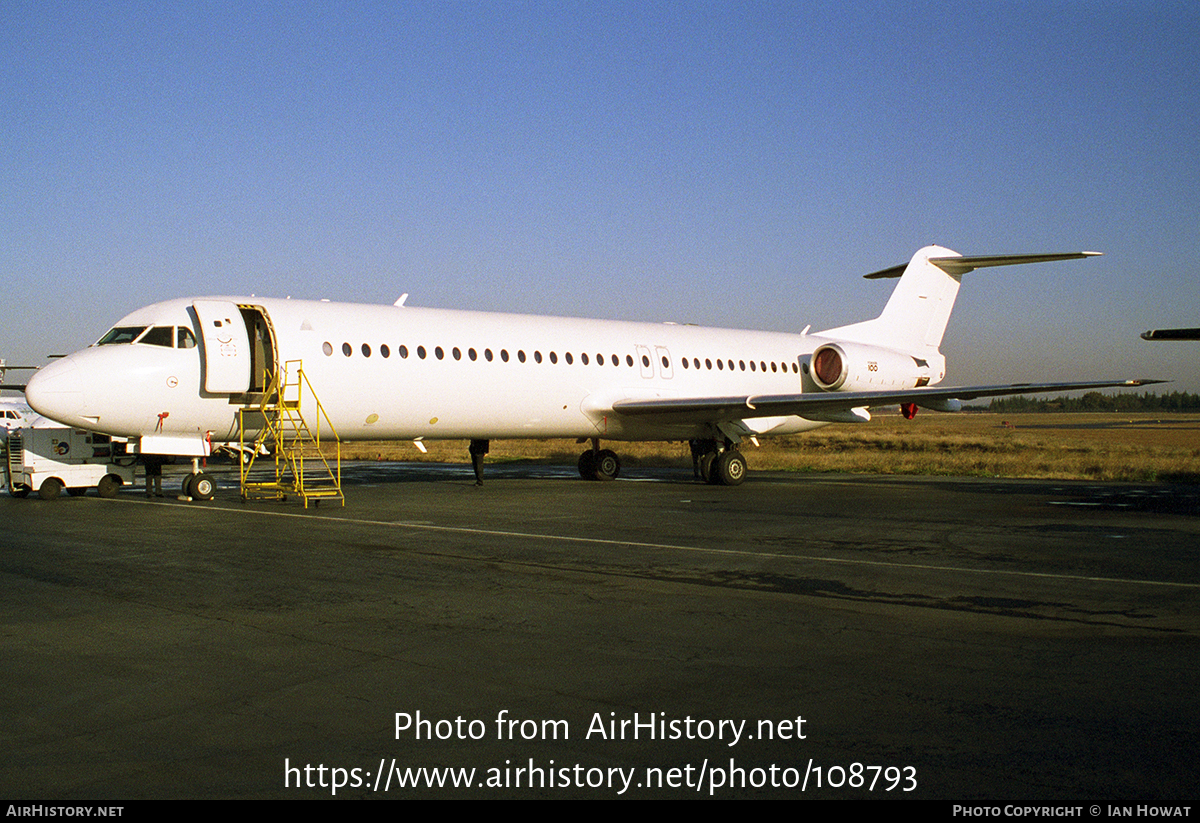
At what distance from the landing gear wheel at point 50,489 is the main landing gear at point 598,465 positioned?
11.4 meters

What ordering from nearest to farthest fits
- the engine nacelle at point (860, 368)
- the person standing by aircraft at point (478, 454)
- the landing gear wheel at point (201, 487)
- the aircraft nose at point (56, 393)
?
the aircraft nose at point (56, 393), the landing gear wheel at point (201, 487), the person standing by aircraft at point (478, 454), the engine nacelle at point (860, 368)

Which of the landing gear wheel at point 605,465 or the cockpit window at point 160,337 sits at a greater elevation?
the cockpit window at point 160,337

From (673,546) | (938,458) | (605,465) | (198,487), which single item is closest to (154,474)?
(198,487)

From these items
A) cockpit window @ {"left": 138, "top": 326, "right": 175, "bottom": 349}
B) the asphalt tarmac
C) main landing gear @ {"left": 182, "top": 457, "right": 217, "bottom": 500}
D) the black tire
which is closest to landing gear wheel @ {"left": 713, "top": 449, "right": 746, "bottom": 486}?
the asphalt tarmac

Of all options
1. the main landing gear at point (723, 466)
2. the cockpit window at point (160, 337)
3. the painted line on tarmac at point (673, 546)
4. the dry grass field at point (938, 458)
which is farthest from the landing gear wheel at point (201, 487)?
the dry grass field at point (938, 458)

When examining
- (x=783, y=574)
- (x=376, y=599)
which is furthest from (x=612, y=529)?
(x=376, y=599)

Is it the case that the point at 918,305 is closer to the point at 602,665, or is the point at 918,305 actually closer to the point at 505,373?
the point at 505,373

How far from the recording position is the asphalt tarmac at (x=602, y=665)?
3811 mm

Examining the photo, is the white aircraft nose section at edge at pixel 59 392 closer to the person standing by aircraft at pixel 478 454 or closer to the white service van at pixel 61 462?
the white service van at pixel 61 462

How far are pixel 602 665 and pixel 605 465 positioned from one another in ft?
59.3

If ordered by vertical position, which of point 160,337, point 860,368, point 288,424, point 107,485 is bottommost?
point 107,485

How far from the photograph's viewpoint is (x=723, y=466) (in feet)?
70.1

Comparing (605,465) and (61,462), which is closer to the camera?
(61,462)

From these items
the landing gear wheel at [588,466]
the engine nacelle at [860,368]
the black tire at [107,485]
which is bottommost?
→ the landing gear wheel at [588,466]
